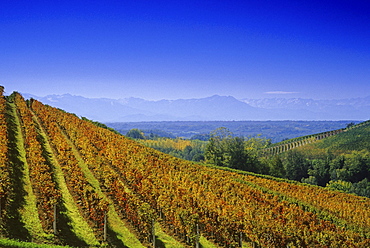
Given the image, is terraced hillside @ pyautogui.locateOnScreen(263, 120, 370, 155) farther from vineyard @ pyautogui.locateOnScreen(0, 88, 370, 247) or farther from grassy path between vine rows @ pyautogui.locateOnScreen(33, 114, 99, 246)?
grassy path between vine rows @ pyautogui.locateOnScreen(33, 114, 99, 246)

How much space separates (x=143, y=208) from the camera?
62.0ft

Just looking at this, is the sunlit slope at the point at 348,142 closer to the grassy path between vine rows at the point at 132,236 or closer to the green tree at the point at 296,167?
the green tree at the point at 296,167

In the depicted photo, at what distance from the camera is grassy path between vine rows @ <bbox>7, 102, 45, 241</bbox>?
1701 cm

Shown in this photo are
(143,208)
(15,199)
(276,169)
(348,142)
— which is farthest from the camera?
(348,142)

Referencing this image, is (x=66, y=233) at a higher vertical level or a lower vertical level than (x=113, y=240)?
higher

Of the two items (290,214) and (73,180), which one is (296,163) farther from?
(73,180)

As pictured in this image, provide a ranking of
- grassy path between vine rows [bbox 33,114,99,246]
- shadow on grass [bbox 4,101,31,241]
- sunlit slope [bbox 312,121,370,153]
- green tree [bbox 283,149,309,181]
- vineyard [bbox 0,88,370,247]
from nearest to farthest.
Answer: shadow on grass [bbox 4,101,31,241] → grassy path between vine rows [bbox 33,114,99,246] → vineyard [bbox 0,88,370,247] → green tree [bbox 283,149,309,181] → sunlit slope [bbox 312,121,370,153]

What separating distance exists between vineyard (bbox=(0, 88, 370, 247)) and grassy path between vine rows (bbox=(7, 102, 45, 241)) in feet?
0.19

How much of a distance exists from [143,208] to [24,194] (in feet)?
29.0

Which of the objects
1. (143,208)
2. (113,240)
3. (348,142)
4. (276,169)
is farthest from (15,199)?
(348,142)

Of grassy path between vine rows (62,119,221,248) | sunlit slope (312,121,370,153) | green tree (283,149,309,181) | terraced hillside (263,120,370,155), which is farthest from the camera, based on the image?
terraced hillside (263,120,370,155)

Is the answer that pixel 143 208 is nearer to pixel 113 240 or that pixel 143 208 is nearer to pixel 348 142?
pixel 113 240

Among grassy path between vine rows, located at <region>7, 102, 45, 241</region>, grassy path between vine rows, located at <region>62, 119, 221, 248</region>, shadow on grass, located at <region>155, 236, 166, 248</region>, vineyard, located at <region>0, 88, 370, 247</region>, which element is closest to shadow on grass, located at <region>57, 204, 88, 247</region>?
vineyard, located at <region>0, 88, 370, 247</region>

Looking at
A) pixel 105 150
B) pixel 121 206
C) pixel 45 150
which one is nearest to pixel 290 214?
pixel 121 206
